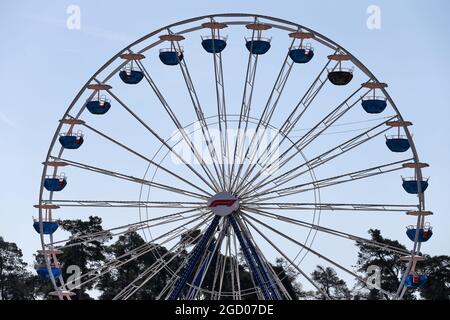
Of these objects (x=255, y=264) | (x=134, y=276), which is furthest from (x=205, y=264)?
(x=134, y=276)

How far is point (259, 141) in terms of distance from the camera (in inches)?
1967

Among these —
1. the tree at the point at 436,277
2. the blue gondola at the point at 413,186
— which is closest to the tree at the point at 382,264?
the tree at the point at 436,277

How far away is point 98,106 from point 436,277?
5014 centimetres

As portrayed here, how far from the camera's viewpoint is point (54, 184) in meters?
52.3

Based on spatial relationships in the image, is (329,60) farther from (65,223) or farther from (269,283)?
(65,223)

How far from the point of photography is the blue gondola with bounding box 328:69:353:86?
5112cm

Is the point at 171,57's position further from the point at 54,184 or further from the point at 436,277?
the point at 436,277

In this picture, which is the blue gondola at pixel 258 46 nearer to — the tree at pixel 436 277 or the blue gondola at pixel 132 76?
the blue gondola at pixel 132 76

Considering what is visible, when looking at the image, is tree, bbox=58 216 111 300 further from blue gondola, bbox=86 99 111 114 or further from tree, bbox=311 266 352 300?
blue gondola, bbox=86 99 111 114

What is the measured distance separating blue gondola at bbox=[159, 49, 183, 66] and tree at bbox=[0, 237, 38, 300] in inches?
1966

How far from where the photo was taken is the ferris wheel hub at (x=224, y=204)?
162 ft

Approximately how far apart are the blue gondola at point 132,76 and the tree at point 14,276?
4917 cm
